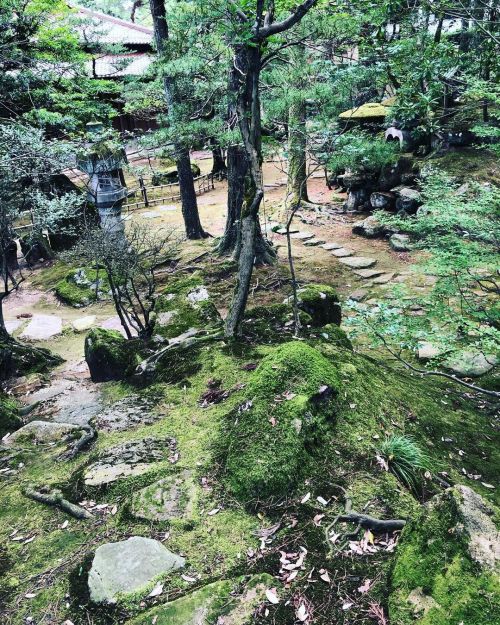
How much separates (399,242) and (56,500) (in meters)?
10.1

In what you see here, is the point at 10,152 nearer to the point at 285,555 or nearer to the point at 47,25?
the point at 285,555

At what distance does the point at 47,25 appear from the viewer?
12.4 m

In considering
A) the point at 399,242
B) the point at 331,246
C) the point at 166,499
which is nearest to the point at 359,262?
the point at 399,242

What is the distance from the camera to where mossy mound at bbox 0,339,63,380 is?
25.1ft

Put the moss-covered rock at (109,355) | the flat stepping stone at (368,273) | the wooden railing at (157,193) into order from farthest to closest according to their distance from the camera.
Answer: the wooden railing at (157,193), the flat stepping stone at (368,273), the moss-covered rock at (109,355)

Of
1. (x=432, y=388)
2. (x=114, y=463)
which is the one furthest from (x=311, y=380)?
(x=432, y=388)

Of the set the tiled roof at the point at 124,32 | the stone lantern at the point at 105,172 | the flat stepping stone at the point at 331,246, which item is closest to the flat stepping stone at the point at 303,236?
the flat stepping stone at the point at 331,246

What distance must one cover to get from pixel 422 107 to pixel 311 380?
236 inches

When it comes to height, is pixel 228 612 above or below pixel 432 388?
above

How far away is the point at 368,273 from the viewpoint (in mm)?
10500

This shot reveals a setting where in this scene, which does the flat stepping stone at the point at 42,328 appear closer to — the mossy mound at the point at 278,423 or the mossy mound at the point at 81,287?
the mossy mound at the point at 81,287

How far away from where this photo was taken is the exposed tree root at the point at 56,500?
3440 millimetres

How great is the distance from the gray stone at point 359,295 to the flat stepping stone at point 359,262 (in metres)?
1.36

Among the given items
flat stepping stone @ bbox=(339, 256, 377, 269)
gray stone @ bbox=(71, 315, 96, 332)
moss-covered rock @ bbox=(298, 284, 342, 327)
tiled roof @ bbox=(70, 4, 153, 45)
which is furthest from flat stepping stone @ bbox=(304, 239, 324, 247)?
tiled roof @ bbox=(70, 4, 153, 45)
